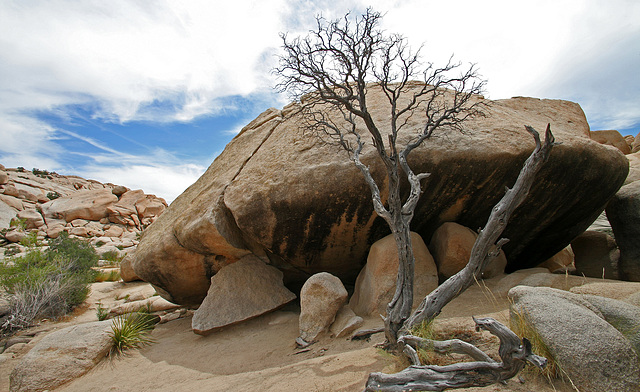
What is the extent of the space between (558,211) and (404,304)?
458 cm

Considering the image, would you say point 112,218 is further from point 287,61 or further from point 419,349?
point 419,349

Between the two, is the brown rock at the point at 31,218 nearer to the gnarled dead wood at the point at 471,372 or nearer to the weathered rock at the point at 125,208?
the weathered rock at the point at 125,208

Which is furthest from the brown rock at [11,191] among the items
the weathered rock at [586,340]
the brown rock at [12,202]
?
the weathered rock at [586,340]

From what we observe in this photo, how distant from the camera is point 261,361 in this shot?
17.9ft

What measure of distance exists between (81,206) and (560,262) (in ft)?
108

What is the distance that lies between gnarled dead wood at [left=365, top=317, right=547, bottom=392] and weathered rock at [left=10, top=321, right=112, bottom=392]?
548 cm

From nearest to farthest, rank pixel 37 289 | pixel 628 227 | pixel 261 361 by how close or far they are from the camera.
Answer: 1. pixel 261 361
2. pixel 628 227
3. pixel 37 289

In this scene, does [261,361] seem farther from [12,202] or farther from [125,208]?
[12,202]

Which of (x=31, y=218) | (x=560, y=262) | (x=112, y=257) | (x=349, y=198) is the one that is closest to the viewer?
(x=349, y=198)

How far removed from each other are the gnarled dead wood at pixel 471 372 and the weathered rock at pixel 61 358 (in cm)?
548

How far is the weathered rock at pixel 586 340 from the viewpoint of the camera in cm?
252

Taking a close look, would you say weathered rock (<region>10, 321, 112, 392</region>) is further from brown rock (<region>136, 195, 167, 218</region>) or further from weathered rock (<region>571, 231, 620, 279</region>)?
brown rock (<region>136, 195, 167, 218</region>)

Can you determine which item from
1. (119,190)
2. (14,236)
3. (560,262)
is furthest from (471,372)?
(119,190)

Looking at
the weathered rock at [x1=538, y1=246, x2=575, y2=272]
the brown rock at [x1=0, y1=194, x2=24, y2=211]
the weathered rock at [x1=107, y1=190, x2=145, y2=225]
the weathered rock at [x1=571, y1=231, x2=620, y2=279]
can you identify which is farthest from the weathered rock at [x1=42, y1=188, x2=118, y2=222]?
the weathered rock at [x1=571, y1=231, x2=620, y2=279]
